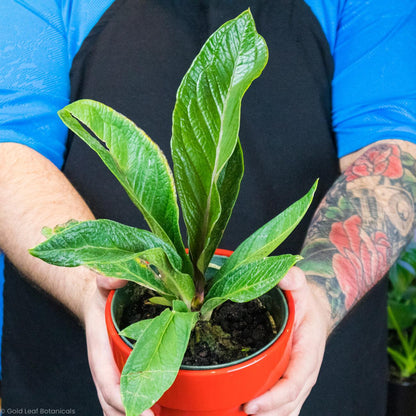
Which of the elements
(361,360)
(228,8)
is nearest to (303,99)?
(228,8)

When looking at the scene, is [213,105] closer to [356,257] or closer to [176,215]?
[176,215]

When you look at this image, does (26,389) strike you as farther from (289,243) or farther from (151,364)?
(151,364)

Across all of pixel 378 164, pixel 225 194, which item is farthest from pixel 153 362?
pixel 378 164

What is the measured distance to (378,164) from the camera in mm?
740

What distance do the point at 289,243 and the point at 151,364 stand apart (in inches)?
20.1

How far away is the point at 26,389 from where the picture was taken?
79 centimetres

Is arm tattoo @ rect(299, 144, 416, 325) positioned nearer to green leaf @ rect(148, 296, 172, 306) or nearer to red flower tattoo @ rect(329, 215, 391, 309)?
red flower tattoo @ rect(329, 215, 391, 309)

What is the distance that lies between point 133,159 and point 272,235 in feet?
0.36

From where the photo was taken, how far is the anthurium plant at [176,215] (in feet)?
0.93

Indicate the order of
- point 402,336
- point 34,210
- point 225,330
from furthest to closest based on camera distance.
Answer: point 402,336, point 34,210, point 225,330

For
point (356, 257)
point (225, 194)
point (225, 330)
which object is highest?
point (225, 194)

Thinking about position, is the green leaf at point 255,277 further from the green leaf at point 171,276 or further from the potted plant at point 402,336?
the potted plant at point 402,336

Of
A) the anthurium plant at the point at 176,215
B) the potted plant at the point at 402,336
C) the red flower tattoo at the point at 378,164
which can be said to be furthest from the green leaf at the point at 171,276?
the potted plant at the point at 402,336

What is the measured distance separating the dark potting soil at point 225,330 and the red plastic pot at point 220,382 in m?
0.02
